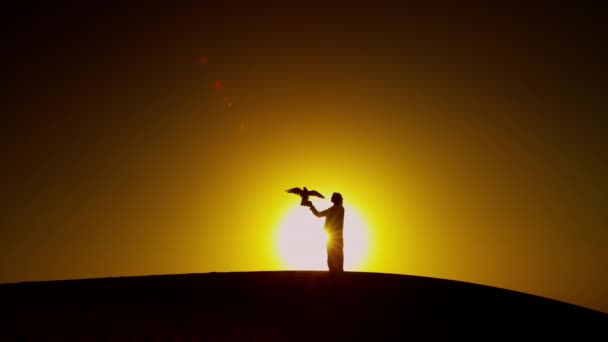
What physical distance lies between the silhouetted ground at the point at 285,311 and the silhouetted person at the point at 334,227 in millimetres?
587

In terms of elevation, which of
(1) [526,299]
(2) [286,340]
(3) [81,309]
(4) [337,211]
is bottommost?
(2) [286,340]

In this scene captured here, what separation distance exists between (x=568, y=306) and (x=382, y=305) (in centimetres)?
514

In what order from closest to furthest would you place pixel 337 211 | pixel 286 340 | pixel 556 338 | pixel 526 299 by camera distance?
pixel 286 340 < pixel 556 338 < pixel 337 211 < pixel 526 299

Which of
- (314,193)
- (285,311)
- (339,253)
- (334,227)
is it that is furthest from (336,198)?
(285,311)

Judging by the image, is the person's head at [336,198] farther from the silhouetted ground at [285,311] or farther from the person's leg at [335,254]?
the silhouetted ground at [285,311]

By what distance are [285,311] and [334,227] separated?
2390 mm

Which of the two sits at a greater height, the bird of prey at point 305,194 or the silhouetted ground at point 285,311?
the bird of prey at point 305,194

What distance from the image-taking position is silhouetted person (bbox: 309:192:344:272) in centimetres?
1164

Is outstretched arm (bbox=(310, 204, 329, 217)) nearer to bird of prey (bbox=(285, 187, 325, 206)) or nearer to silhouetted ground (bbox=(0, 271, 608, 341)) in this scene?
bird of prey (bbox=(285, 187, 325, 206))

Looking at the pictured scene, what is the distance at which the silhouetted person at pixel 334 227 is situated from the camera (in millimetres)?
11641

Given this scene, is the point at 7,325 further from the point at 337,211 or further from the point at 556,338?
the point at 556,338

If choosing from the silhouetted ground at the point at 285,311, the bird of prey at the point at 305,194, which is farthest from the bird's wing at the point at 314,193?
the silhouetted ground at the point at 285,311

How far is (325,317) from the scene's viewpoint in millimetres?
9703

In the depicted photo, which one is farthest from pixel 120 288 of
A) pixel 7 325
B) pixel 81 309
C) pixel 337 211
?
pixel 337 211
